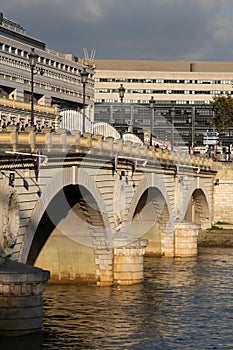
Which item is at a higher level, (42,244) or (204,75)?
(204,75)

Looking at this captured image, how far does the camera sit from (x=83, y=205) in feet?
160

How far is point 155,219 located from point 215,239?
13679mm

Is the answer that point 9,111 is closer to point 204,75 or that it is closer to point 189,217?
point 189,217

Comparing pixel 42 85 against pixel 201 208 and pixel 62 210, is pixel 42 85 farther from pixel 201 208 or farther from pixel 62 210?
pixel 62 210

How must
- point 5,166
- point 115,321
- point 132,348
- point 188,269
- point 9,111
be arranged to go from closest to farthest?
point 5,166
point 132,348
point 115,321
point 188,269
point 9,111

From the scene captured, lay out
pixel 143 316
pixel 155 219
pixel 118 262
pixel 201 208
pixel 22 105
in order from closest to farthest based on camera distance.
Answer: pixel 143 316
pixel 118 262
pixel 155 219
pixel 22 105
pixel 201 208

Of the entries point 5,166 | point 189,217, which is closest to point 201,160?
point 189,217

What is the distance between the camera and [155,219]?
7206 cm

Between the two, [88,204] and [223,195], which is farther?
[223,195]

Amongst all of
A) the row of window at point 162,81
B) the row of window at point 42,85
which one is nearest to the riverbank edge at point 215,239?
the row of window at point 42,85

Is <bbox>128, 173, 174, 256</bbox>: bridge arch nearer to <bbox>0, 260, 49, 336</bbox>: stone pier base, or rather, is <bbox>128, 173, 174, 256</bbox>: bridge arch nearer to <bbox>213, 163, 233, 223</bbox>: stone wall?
<bbox>213, 163, 233, 223</bbox>: stone wall

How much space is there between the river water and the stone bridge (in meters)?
1.85

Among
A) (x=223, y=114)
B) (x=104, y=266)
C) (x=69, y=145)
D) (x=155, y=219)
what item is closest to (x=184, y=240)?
(x=155, y=219)

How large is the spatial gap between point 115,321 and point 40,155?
30.7ft
